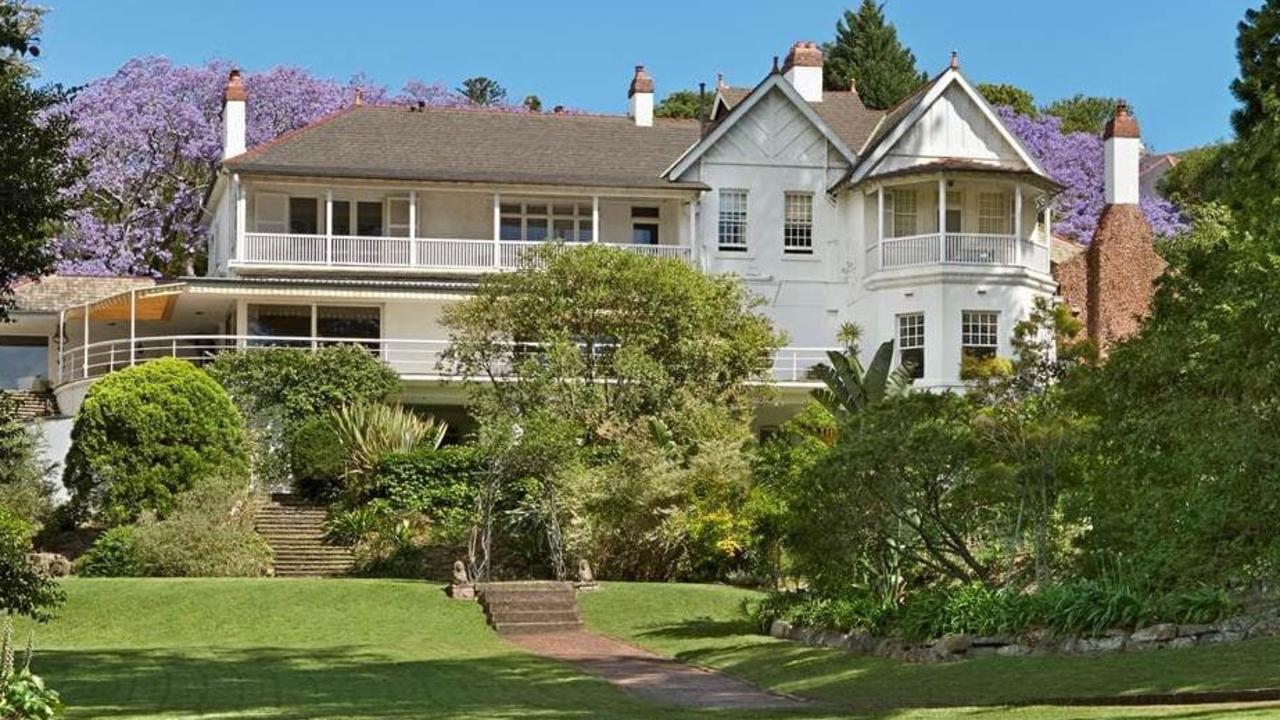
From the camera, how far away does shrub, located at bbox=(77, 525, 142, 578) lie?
32.1 m

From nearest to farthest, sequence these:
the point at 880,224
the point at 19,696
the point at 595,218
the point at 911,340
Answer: the point at 19,696
the point at 911,340
the point at 595,218
the point at 880,224

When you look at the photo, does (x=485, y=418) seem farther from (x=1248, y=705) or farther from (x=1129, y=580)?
(x=1248, y=705)

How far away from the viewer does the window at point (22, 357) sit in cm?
4891

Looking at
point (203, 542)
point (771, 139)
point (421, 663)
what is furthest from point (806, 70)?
point (421, 663)

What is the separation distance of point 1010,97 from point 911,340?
96.4 feet

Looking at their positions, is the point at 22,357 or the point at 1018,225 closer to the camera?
the point at 1018,225

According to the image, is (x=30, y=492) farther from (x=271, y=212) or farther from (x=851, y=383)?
(x=851, y=383)

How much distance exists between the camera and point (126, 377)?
117 ft

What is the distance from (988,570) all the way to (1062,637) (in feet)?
12.4

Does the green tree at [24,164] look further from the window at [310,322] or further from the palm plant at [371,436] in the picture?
the window at [310,322]

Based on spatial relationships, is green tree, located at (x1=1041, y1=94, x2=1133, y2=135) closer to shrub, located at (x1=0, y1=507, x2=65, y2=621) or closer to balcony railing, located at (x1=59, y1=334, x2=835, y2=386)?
balcony railing, located at (x1=59, y1=334, x2=835, y2=386)

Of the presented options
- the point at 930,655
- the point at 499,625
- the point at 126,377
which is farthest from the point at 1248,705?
the point at 126,377

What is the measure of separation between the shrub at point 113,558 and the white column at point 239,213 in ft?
40.1

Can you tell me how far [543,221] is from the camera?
46.6 meters
